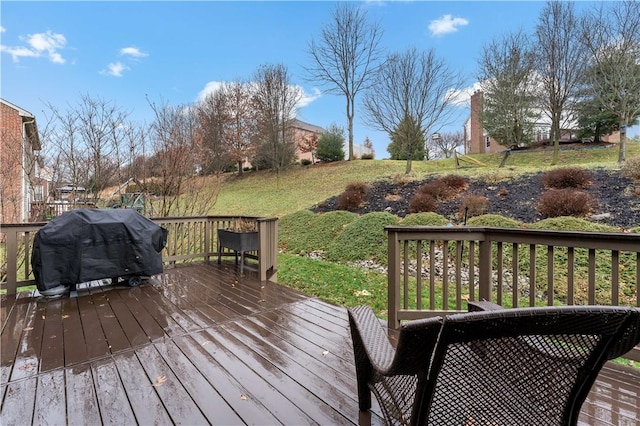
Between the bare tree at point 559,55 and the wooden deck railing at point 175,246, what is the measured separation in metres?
13.5

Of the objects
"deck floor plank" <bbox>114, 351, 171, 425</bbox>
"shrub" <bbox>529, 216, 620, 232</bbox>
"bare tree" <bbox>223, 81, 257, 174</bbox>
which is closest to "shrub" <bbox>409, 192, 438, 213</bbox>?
"shrub" <bbox>529, 216, 620, 232</bbox>

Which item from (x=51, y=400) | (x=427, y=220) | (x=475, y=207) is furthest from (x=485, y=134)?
(x=51, y=400)

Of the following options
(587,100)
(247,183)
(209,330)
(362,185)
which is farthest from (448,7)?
(247,183)

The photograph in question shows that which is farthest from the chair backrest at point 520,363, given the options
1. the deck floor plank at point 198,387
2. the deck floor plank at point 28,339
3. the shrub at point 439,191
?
the shrub at point 439,191

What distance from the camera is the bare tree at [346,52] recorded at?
1554 cm

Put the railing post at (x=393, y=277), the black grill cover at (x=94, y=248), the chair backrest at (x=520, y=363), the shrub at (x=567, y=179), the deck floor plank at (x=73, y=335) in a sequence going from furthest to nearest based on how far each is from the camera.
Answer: the shrub at (x=567, y=179)
the black grill cover at (x=94, y=248)
the railing post at (x=393, y=277)
the deck floor plank at (x=73, y=335)
the chair backrest at (x=520, y=363)

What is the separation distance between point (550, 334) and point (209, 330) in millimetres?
2608

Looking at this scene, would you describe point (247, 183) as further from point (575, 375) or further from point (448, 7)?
point (575, 375)

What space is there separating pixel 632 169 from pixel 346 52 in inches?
508

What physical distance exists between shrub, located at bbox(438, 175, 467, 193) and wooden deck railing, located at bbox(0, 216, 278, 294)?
605cm

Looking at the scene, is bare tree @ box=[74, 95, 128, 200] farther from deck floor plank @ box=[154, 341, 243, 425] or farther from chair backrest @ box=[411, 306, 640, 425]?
chair backrest @ box=[411, 306, 640, 425]

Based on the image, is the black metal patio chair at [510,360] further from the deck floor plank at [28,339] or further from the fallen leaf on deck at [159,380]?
the deck floor plank at [28,339]

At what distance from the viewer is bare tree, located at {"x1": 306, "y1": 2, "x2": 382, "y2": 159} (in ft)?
51.0

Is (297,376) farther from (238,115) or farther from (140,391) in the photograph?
(238,115)
